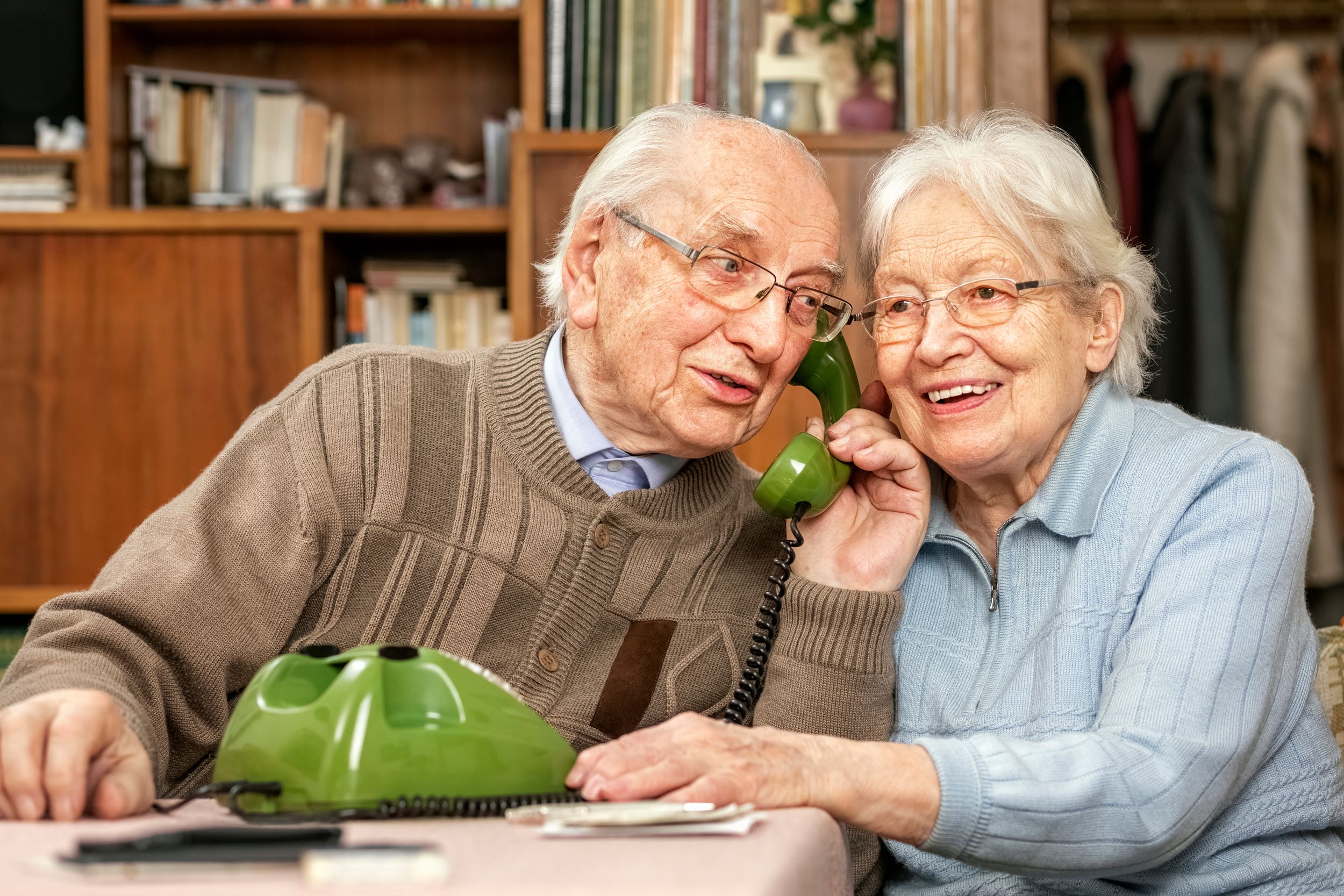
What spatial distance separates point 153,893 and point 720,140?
3.82 ft

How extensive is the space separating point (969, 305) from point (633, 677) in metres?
0.60

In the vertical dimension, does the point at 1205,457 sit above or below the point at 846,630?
above

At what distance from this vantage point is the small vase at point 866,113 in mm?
3162

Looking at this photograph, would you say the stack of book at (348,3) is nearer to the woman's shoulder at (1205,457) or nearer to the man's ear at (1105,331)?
the man's ear at (1105,331)

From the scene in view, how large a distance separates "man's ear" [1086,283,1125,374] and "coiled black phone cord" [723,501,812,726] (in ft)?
1.30

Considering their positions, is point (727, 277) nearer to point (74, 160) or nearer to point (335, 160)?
point (335, 160)

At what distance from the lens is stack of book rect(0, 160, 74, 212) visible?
130 inches

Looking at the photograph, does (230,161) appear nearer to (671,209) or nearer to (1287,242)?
(671,209)

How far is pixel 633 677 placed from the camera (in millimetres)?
1630

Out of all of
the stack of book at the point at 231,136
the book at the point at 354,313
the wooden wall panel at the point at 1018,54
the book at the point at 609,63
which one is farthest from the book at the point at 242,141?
the wooden wall panel at the point at 1018,54

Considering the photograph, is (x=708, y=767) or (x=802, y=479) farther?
(x=802, y=479)

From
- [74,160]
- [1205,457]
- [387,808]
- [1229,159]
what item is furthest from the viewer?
[1229,159]

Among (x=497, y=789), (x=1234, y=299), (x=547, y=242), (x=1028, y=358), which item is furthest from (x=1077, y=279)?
(x=1234, y=299)

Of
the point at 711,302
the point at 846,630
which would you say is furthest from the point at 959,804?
the point at 711,302
